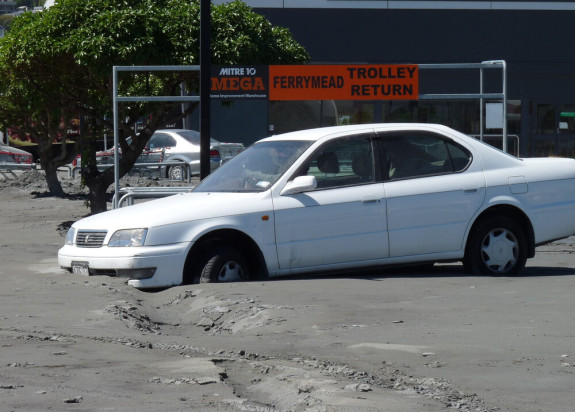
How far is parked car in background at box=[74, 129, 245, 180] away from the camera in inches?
1160

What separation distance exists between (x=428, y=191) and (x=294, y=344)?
358cm

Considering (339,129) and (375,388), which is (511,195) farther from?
(375,388)

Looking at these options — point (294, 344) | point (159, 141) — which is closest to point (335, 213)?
point (294, 344)

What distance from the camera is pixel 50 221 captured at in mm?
19047

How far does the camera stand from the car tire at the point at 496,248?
10648mm

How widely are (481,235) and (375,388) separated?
16.7 ft

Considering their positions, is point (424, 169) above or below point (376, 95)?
below

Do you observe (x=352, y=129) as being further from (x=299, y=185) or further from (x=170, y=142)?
(x=170, y=142)

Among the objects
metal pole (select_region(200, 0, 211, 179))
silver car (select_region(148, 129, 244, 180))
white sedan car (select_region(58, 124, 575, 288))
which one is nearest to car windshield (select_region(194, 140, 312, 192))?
white sedan car (select_region(58, 124, 575, 288))

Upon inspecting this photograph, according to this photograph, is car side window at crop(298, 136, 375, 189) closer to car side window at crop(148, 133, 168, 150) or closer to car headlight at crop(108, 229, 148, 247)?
car headlight at crop(108, 229, 148, 247)

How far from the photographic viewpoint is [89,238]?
1020 cm

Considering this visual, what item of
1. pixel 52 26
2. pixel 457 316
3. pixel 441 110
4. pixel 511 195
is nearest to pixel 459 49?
pixel 441 110

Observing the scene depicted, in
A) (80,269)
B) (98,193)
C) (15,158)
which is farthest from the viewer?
(15,158)

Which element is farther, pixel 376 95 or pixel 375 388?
pixel 376 95
